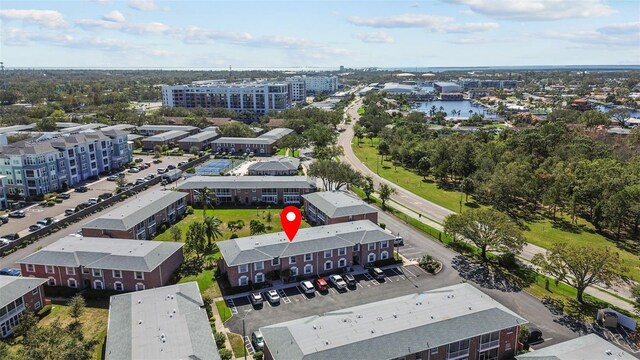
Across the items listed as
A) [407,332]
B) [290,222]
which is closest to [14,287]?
[290,222]

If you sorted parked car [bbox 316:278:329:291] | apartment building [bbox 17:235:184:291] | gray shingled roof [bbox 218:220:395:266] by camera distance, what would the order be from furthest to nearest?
gray shingled roof [bbox 218:220:395:266], parked car [bbox 316:278:329:291], apartment building [bbox 17:235:184:291]

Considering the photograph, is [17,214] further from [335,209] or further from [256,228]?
[335,209]

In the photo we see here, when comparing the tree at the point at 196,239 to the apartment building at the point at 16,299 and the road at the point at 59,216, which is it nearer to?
the apartment building at the point at 16,299

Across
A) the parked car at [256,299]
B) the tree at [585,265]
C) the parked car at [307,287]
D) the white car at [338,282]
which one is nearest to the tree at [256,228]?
the parked car at [307,287]

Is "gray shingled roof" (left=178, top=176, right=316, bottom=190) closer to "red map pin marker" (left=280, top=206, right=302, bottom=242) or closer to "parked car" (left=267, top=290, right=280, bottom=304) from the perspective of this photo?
"red map pin marker" (left=280, top=206, right=302, bottom=242)

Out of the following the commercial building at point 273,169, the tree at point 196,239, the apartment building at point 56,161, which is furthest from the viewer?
the commercial building at point 273,169

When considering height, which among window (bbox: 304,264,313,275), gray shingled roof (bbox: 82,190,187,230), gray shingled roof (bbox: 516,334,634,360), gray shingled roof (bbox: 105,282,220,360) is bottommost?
window (bbox: 304,264,313,275)

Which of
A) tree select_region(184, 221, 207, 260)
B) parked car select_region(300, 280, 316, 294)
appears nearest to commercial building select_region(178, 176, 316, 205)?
tree select_region(184, 221, 207, 260)
